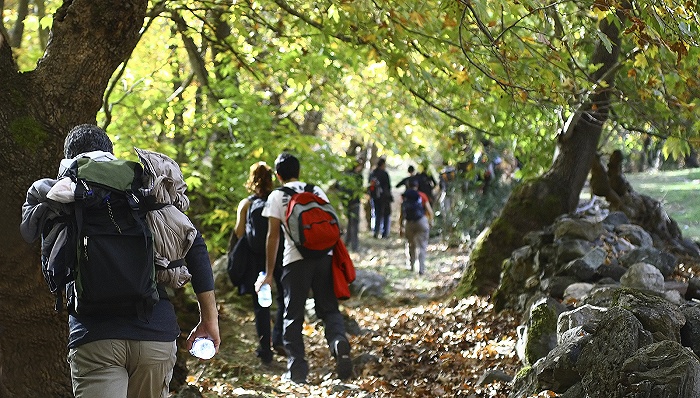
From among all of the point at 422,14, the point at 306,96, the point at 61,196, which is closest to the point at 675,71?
the point at 422,14

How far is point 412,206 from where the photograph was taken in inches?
610

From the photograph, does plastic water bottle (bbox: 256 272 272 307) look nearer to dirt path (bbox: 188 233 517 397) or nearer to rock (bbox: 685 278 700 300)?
dirt path (bbox: 188 233 517 397)

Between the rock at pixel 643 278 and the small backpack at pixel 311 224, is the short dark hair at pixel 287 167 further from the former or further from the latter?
the rock at pixel 643 278

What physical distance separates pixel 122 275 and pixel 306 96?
30.4ft

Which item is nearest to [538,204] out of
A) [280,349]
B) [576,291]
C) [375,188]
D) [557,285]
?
[557,285]

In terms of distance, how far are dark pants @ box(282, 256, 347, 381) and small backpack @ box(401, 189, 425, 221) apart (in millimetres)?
7834

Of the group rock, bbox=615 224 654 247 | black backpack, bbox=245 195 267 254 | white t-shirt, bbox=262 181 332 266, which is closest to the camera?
white t-shirt, bbox=262 181 332 266

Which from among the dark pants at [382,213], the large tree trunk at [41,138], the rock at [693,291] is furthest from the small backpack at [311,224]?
the dark pants at [382,213]

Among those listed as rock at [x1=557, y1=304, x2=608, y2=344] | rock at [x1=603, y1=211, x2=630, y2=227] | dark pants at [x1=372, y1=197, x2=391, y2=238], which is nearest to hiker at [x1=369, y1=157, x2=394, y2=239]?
dark pants at [x1=372, y1=197, x2=391, y2=238]

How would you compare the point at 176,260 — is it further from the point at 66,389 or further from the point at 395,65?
the point at 395,65

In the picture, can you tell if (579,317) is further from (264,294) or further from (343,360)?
(264,294)

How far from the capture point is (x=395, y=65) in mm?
6957

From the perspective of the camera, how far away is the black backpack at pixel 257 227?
8320 millimetres

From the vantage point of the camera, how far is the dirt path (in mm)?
7043
